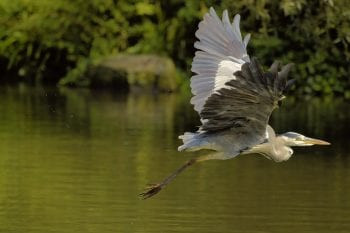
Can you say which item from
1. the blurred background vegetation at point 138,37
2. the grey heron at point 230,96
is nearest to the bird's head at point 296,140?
the grey heron at point 230,96

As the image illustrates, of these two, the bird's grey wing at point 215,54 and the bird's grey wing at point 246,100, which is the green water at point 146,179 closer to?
the bird's grey wing at point 246,100

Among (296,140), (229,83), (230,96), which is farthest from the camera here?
(296,140)

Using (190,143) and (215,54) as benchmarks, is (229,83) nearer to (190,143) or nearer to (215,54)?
(215,54)

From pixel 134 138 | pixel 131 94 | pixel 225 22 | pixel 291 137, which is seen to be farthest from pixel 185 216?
pixel 131 94

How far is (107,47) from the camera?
81.2 ft

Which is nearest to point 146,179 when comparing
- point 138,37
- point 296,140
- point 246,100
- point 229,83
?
point 296,140

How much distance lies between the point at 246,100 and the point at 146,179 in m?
3.31

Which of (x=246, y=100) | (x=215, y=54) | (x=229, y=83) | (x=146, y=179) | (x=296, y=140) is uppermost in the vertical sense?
(x=215, y=54)

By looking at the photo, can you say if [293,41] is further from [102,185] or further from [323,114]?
[102,185]

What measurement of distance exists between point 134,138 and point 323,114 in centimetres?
499

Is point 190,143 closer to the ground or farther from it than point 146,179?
farther from it

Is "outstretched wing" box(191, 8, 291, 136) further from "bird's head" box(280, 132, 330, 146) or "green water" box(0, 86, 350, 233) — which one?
"green water" box(0, 86, 350, 233)

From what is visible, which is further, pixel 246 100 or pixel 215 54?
pixel 215 54

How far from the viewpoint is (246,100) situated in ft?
26.8
